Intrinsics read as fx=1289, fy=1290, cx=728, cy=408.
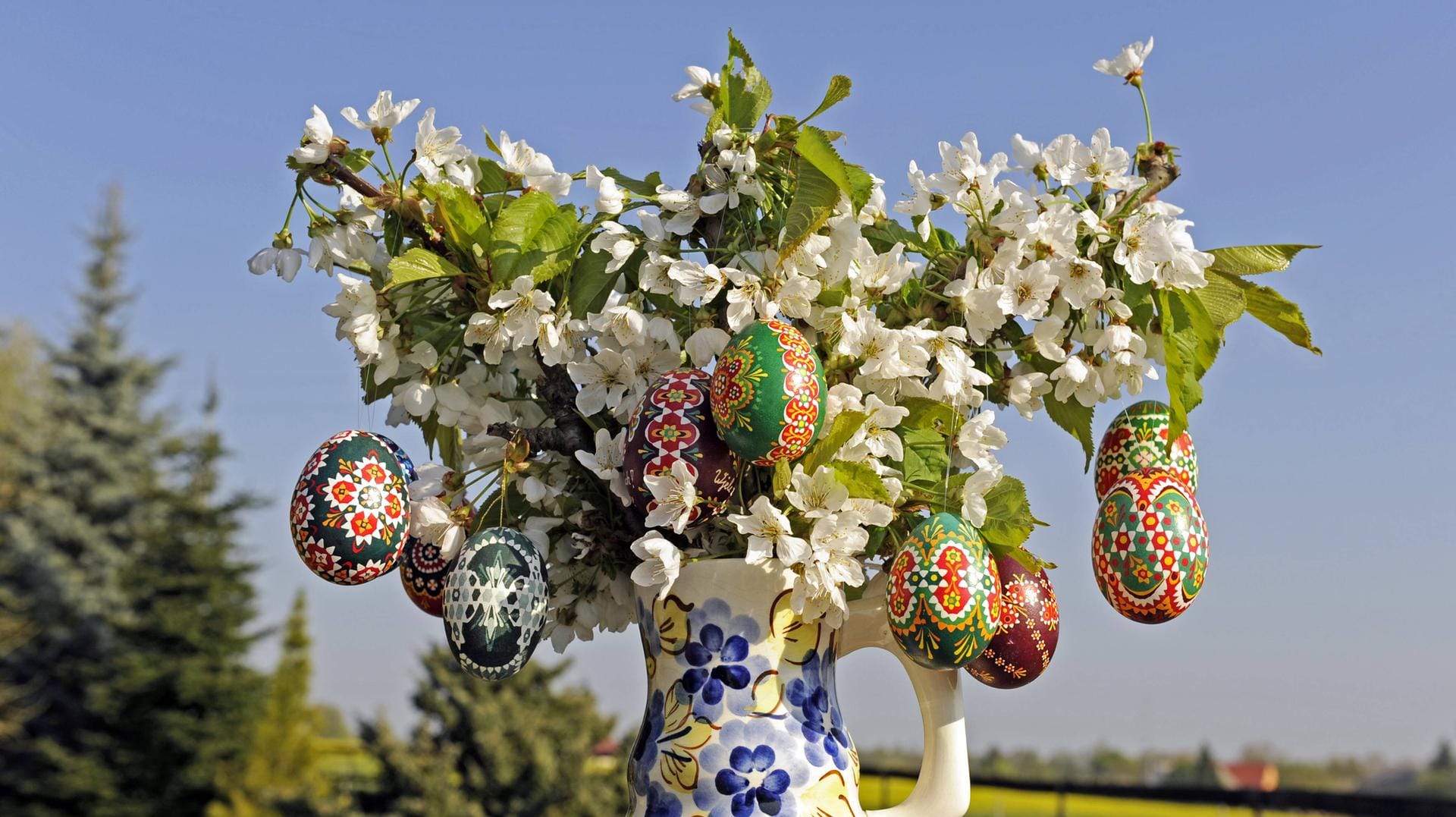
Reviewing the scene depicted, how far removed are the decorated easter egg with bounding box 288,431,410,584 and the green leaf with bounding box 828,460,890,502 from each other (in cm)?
51

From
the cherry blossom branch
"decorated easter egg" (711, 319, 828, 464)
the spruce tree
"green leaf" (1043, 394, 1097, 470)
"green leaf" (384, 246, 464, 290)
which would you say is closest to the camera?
"decorated easter egg" (711, 319, 828, 464)

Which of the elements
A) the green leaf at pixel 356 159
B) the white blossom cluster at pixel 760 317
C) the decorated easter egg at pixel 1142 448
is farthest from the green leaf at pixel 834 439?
the green leaf at pixel 356 159

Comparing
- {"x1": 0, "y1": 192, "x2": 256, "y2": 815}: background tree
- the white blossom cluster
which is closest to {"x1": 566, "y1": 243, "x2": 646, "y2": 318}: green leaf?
the white blossom cluster

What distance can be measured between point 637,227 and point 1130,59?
61 centimetres

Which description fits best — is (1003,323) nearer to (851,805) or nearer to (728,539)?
(728,539)

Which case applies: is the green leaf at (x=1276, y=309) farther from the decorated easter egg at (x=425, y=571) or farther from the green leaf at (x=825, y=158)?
the decorated easter egg at (x=425, y=571)

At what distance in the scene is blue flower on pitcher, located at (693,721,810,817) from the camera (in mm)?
1359

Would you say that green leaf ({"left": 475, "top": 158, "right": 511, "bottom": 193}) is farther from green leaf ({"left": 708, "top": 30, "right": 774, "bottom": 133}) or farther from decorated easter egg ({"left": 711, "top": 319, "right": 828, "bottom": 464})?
decorated easter egg ({"left": 711, "top": 319, "right": 828, "bottom": 464})

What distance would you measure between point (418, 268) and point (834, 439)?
47cm

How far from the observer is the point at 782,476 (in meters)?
1.33

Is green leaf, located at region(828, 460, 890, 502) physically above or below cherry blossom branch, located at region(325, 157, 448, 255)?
below

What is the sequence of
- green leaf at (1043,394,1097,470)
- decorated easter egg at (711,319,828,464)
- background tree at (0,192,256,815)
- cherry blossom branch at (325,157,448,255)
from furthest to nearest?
background tree at (0,192,256,815), green leaf at (1043,394,1097,470), cherry blossom branch at (325,157,448,255), decorated easter egg at (711,319,828,464)

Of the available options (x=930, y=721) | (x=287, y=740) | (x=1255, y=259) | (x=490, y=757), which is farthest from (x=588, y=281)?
(x=287, y=740)

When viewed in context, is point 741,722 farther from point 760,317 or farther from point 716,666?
point 760,317
